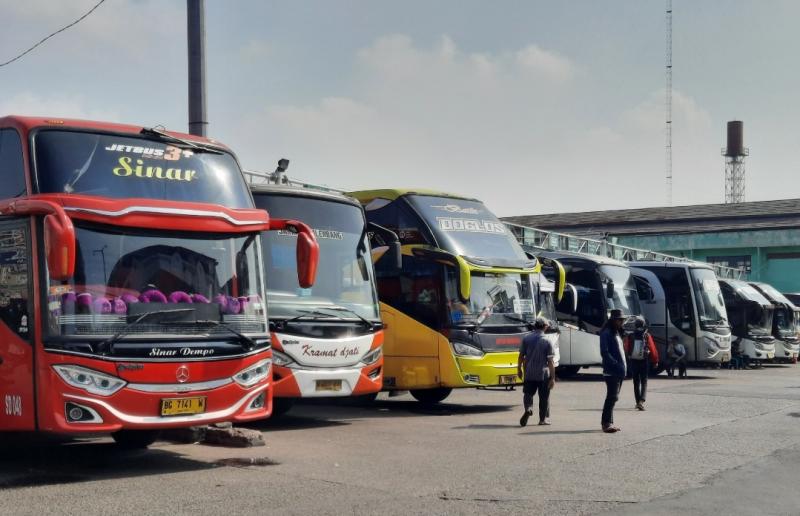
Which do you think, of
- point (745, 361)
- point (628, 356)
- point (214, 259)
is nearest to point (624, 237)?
point (745, 361)

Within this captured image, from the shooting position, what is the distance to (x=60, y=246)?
29.5 ft

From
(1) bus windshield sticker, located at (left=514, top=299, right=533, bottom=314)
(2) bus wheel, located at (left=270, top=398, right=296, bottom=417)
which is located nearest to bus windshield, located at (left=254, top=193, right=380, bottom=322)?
(2) bus wheel, located at (left=270, top=398, right=296, bottom=417)

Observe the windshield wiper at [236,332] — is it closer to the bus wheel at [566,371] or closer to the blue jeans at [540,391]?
the blue jeans at [540,391]

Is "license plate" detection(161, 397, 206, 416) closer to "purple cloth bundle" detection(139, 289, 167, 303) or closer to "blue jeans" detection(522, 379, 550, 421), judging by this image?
"purple cloth bundle" detection(139, 289, 167, 303)

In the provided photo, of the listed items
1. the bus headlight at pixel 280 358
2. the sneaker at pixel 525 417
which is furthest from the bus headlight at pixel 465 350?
the bus headlight at pixel 280 358

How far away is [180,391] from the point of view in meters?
10.0

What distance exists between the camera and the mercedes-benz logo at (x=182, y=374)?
9.99m

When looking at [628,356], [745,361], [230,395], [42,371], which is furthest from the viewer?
[745,361]

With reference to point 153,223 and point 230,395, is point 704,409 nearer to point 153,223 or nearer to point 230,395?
point 230,395

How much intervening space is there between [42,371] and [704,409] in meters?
12.1

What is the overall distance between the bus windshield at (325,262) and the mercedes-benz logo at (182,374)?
379 centimetres

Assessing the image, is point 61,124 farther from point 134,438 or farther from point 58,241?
point 134,438

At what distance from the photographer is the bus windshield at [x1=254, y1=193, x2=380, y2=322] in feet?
46.4

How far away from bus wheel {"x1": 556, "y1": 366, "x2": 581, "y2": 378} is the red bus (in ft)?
57.5
